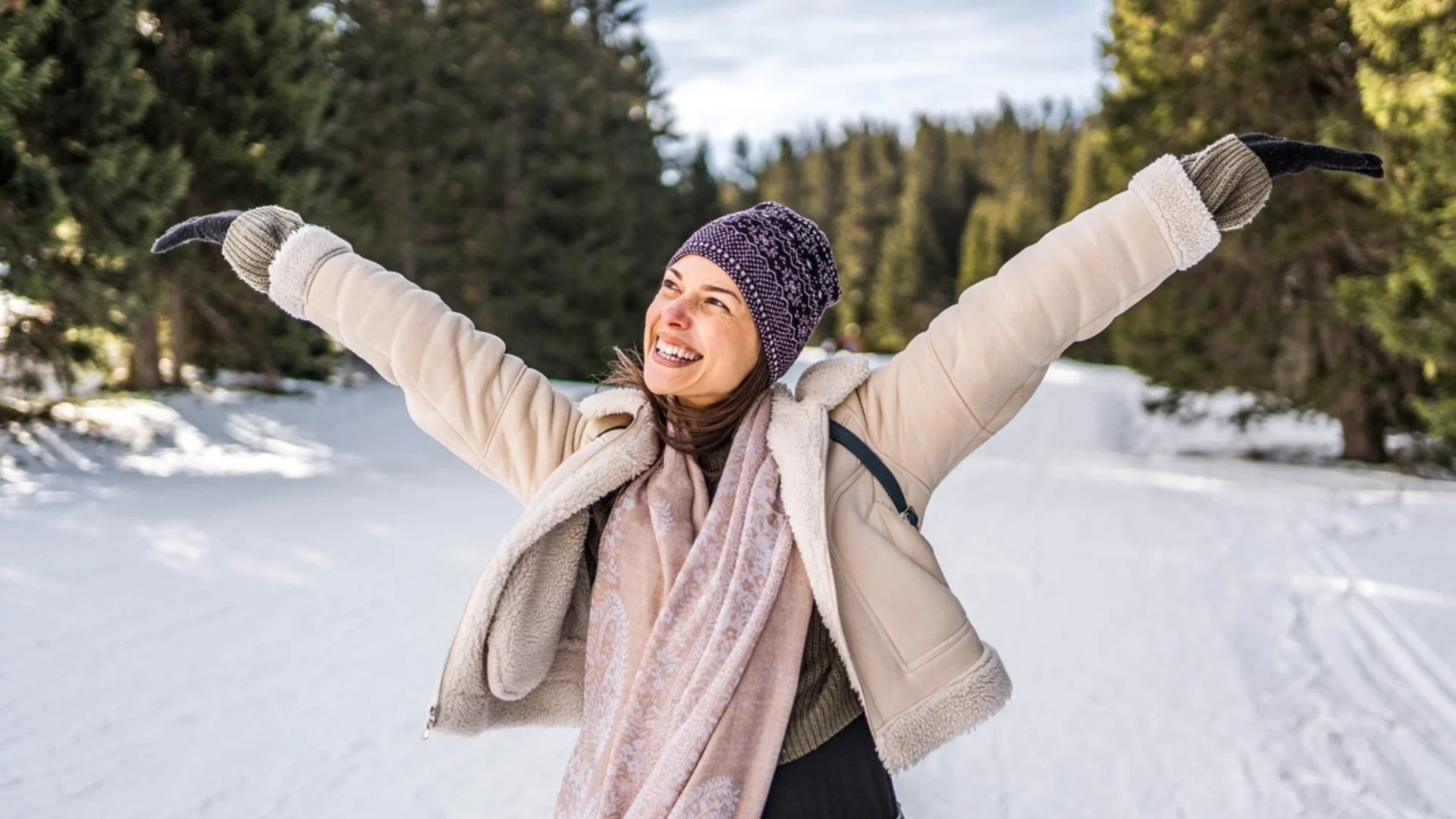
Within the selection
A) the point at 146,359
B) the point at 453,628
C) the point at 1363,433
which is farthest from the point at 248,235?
the point at 1363,433

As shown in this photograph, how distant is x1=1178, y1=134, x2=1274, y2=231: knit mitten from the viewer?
Answer: 5.69ft

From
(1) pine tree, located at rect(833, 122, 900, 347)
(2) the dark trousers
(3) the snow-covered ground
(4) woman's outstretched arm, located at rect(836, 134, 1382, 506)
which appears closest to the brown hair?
(4) woman's outstretched arm, located at rect(836, 134, 1382, 506)

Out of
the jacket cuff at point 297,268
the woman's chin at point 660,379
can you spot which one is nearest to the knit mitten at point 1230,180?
the woman's chin at point 660,379

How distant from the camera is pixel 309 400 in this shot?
1753cm

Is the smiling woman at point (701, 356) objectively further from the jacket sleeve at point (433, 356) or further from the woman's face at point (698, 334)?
the jacket sleeve at point (433, 356)

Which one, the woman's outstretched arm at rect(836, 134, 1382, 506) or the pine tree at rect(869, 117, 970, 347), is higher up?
the woman's outstretched arm at rect(836, 134, 1382, 506)

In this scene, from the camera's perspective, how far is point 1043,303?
5.62 feet

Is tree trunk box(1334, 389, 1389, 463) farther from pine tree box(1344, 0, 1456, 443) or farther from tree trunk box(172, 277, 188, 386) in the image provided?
tree trunk box(172, 277, 188, 386)

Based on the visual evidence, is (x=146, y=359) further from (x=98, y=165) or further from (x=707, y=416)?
(x=707, y=416)

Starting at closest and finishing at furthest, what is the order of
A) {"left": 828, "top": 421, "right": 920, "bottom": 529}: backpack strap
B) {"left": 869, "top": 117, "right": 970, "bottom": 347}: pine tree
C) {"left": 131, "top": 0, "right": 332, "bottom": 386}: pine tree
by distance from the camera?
{"left": 828, "top": 421, "right": 920, "bottom": 529}: backpack strap → {"left": 131, "top": 0, "right": 332, "bottom": 386}: pine tree → {"left": 869, "top": 117, "right": 970, "bottom": 347}: pine tree

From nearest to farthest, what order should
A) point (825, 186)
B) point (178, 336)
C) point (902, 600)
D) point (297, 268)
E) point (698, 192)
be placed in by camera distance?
1. point (902, 600)
2. point (297, 268)
3. point (178, 336)
4. point (698, 192)
5. point (825, 186)

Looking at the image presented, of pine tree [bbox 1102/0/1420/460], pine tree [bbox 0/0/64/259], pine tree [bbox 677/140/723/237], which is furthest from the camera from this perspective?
pine tree [bbox 677/140/723/237]

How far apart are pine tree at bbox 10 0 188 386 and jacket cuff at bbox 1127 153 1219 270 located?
32.7 ft

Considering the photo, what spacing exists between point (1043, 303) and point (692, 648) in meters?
0.74
